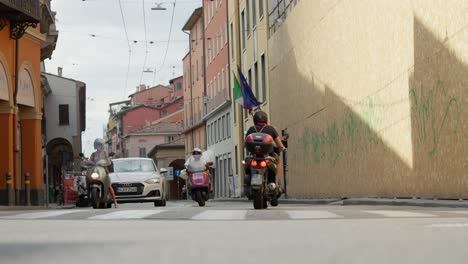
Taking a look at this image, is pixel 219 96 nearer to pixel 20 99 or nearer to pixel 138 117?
pixel 20 99

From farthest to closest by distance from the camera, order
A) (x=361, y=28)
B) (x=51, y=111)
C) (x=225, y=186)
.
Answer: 1. (x=51, y=111)
2. (x=225, y=186)
3. (x=361, y=28)

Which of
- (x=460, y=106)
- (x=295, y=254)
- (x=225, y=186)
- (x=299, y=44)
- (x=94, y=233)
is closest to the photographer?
(x=295, y=254)

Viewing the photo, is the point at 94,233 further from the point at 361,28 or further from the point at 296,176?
the point at 296,176

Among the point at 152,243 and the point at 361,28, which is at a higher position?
the point at 361,28

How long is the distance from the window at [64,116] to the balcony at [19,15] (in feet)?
122

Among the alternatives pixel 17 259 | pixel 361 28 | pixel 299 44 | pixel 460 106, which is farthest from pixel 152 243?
pixel 299 44

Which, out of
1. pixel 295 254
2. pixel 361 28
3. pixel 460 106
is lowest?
pixel 295 254

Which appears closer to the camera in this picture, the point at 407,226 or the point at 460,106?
the point at 407,226

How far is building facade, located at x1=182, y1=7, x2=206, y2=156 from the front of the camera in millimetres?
72500

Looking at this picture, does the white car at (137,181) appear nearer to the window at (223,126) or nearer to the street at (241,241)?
the street at (241,241)

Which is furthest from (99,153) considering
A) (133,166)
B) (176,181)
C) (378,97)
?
(176,181)

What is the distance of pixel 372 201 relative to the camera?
19.0 metres

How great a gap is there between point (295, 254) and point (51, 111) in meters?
63.0

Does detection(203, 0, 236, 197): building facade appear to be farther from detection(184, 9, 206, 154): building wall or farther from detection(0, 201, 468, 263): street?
detection(0, 201, 468, 263): street
